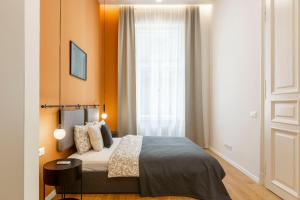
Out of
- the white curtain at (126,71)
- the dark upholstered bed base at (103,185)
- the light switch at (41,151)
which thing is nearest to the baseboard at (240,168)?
the dark upholstered bed base at (103,185)

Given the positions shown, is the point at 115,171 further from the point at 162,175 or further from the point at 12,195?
the point at 12,195

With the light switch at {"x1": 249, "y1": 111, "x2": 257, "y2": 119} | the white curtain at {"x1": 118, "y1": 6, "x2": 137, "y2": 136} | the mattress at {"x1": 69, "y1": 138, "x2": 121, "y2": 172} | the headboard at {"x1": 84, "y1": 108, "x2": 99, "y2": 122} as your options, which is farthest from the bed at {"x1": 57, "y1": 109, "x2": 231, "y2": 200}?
the white curtain at {"x1": 118, "y1": 6, "x2": 137, "y2": 136}

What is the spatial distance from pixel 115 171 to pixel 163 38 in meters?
3.74

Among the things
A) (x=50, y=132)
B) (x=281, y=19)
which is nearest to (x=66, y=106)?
(x=50, y=132)

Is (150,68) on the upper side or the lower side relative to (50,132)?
upper

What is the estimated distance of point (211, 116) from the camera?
5.29 metres

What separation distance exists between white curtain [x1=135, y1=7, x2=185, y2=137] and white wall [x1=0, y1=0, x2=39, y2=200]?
4.44 m

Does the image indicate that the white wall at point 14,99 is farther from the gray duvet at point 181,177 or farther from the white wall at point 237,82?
the white wall at point 237,82

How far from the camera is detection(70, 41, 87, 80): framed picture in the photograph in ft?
10.6

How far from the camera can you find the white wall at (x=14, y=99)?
0.75m

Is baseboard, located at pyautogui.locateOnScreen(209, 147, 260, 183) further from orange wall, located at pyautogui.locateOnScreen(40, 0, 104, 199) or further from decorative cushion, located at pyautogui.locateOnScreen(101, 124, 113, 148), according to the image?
orange wall, located at pyautogui.locateOnScreen(40, 0, 104, 199)

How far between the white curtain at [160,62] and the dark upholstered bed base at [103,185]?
8.61 ft

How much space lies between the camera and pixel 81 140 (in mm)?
2932

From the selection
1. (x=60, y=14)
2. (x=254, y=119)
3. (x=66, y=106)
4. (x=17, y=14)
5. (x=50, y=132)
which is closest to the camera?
(x=17, y=14)
